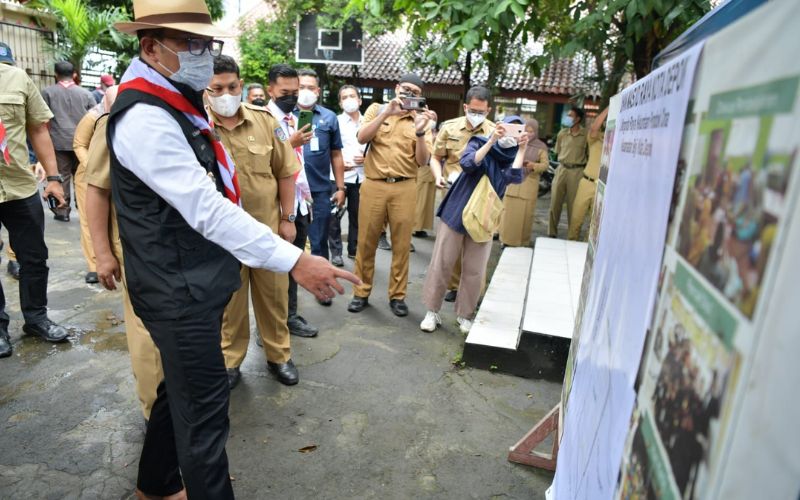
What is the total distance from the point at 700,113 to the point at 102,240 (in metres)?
2.35

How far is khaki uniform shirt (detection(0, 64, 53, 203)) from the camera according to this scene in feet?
11.4

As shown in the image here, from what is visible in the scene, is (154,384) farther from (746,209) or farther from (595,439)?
(746,209)

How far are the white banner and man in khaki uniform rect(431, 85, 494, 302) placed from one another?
2.67 meters

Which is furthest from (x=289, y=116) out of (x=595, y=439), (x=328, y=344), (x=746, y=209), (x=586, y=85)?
(x=586, y=85)

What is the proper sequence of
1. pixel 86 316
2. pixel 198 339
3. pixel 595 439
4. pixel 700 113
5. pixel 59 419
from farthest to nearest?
pixel 86 316 < pixel 59 419 < pixel 198 339 < pixel 595 439 < pixel 700 113

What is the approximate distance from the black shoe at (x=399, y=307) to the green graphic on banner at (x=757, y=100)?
A: 162 inches

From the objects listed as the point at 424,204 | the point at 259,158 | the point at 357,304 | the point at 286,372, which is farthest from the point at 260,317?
the point at 424,204

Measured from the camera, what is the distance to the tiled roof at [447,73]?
1875cm

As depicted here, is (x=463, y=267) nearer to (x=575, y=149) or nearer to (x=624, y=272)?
(x=624, y=272)

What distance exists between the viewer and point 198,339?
6.36 ft

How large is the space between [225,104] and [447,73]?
57.2 ft

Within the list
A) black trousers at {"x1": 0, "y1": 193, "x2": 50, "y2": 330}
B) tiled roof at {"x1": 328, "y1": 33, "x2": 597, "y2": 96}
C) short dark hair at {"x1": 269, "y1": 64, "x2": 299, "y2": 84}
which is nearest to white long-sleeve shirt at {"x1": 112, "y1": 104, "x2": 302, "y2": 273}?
short dark hair at {"x1": 269, "y1": 64, "x2": 299, "y2": 84}

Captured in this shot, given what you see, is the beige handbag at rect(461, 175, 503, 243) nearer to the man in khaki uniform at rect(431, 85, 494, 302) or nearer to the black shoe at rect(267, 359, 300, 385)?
the man in khaki uniform at rect(431, 85, 494, 302)

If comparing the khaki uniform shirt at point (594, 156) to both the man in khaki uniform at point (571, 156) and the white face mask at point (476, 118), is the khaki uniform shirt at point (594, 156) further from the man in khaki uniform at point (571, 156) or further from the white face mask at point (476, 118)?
the white face mask at point (476, 118)
